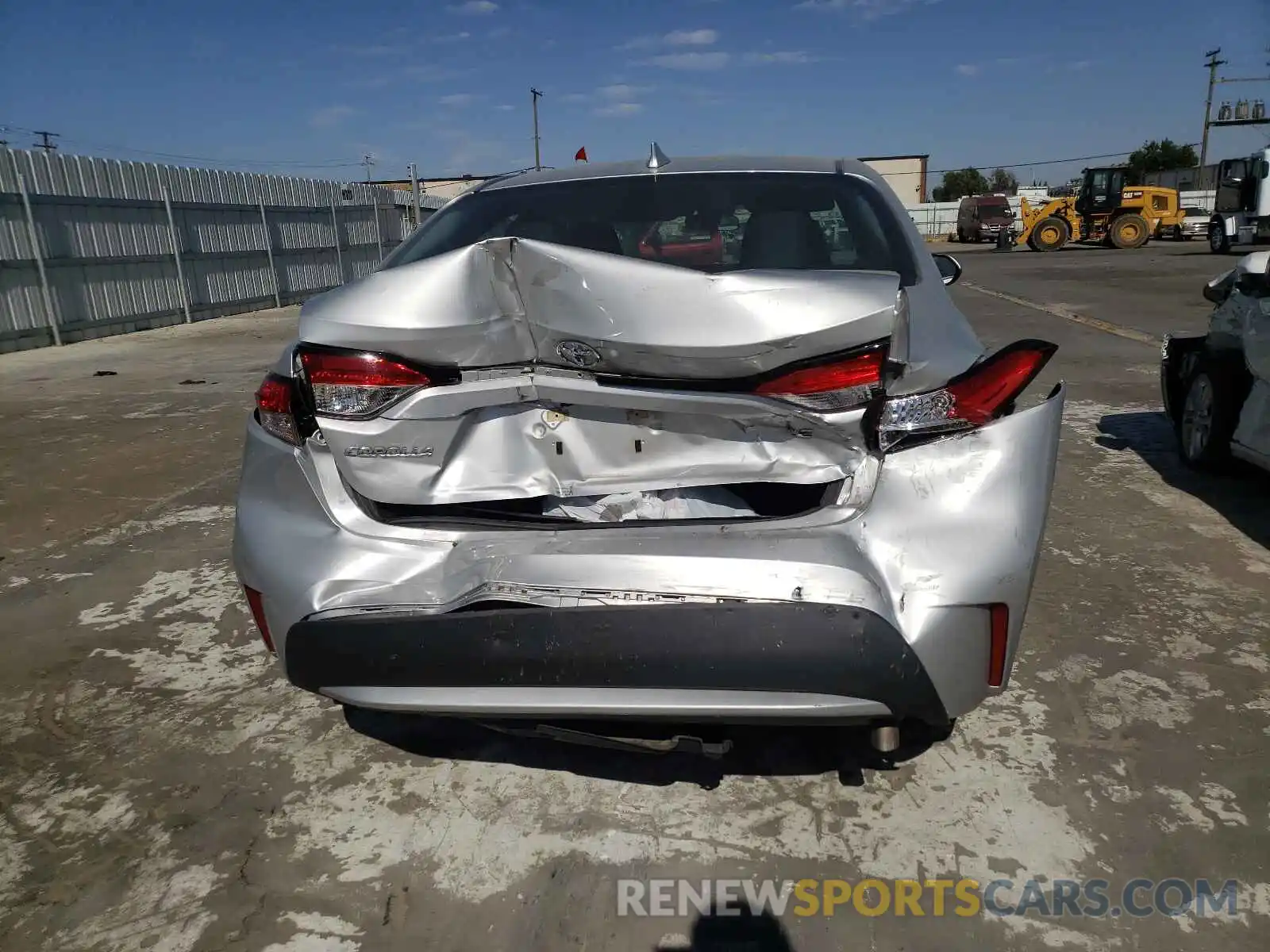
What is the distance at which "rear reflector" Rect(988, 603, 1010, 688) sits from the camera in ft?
5.92

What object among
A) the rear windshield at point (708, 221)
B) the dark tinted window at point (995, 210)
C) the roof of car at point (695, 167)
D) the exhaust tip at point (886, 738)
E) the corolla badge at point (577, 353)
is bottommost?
the exhaust tip at point (886, 738)

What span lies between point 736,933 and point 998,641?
0.81 meters

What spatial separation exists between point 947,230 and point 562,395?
56921mm

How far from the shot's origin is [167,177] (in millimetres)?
15438

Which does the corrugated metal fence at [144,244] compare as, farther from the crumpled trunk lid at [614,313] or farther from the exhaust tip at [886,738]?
the exhaust tip at [886,738]

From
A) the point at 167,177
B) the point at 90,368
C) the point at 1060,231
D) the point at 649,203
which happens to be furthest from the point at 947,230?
the point at 649,203

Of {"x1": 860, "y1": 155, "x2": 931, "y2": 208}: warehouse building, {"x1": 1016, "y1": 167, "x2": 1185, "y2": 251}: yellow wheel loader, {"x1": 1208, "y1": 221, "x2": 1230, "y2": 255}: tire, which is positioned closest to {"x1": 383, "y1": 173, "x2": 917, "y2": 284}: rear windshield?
{"x1": 1208, "y1": 221, "x2": 1230, "y2": 255}: tire

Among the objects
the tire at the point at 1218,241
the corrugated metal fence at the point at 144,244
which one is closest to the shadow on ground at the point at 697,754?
the corrugated metal fence at the point at 144,244

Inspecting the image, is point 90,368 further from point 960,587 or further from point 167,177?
point 960,587

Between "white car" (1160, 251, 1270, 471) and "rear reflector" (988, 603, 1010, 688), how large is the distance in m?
2.89

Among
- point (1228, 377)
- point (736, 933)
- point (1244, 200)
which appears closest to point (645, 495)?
point (736, 933)

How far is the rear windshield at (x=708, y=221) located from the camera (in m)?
2.56

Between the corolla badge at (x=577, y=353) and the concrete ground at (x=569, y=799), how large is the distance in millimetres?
1137

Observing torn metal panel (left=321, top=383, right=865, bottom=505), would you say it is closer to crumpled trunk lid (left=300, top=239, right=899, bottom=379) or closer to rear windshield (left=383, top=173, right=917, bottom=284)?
crumpled trunk lid (left=300, top=239, right=899, bottom=379)
